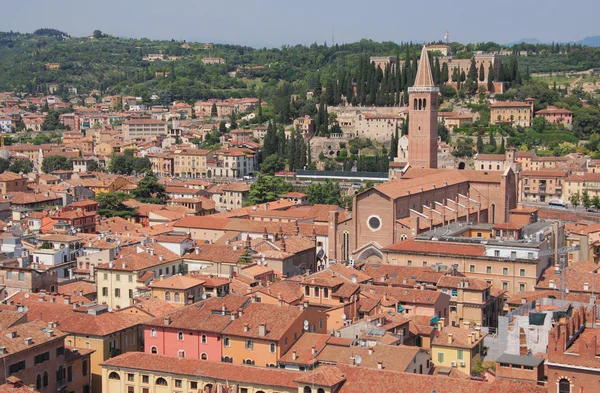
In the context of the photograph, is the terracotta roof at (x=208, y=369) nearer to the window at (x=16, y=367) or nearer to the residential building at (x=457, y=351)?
the window at (x=16, y=367)

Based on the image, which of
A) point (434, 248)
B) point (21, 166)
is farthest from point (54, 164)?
point (434, 248)

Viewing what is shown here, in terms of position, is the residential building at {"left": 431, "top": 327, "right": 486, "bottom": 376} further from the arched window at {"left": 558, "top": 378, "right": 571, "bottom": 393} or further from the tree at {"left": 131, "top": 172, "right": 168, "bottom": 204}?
the tree at {"left": 131, "top": 172, "right": 168, "bottom": 204}

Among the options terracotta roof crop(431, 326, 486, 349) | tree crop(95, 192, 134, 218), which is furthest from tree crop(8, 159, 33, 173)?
terracotta roof crop(431, 326, 486, 349)

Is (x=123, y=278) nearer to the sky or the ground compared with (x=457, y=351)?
nearer to the sky

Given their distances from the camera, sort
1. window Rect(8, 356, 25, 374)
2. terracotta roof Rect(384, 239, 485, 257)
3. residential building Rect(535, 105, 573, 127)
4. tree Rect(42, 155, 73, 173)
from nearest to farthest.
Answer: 1. window Rect(8, 356, 25, 374)
2. terracotta roof Rect(384, 239, 485, 257)
3. residential building Rect(535, 105, 573, 127)
4. tree Rect(42, 155, 73, 173)

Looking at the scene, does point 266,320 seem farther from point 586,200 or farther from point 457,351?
point 586,200

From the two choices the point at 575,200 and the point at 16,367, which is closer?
the point at 16,367

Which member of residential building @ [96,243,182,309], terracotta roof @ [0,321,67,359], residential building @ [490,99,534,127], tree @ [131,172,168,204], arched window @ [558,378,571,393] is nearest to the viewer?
arched window @ [558,378,571,393]
